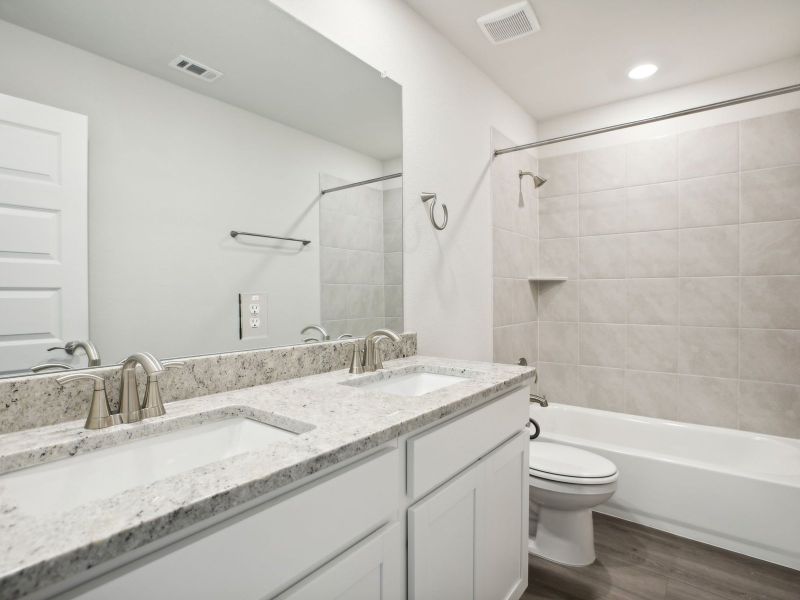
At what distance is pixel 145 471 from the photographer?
0.87 m

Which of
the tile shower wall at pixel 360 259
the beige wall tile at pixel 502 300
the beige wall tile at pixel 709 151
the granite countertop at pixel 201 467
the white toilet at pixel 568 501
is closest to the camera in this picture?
the granite countertop at pixel 201 467

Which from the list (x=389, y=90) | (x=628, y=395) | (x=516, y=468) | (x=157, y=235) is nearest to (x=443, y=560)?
(x=516, y=468)

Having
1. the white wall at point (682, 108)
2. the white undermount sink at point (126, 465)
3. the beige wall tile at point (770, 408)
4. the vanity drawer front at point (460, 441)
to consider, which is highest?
the white wall at point (682, 108)

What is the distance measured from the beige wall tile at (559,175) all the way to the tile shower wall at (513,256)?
0.09 meters

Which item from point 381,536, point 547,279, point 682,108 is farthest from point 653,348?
point 381,536

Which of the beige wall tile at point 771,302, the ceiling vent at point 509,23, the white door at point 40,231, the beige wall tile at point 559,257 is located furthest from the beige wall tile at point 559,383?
the white door at point 40,231

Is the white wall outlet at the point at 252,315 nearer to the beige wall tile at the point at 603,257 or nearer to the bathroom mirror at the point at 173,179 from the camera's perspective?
the bathroom mirror at the point at 173,179

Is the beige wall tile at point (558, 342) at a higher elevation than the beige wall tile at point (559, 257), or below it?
below

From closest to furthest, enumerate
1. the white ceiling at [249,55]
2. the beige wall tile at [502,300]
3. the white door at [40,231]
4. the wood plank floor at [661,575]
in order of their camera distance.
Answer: the white door at [40,231]
the white ceiling at [249,55]
the wood plank floor at [661,575]
the beige wall tile at [502,300]

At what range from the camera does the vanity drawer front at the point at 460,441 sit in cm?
101

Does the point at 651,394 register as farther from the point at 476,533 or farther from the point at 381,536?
the point at 381,536

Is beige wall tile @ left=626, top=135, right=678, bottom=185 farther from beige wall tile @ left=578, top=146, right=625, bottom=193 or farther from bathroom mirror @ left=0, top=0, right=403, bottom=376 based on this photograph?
bathroom mirror @ left=0, top=0, right=403, bottom=376

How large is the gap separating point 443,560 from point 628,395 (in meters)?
2.21

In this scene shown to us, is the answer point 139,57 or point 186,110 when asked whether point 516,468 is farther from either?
point 139,57
